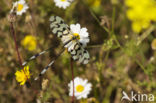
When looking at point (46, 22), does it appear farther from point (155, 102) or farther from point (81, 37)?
point (155, 102)

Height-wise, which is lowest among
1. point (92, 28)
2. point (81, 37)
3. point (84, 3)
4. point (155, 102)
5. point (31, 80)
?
point (155, 102)

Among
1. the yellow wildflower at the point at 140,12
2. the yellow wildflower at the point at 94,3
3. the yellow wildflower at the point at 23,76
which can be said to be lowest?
the yellow wildflower at the point at 140,12

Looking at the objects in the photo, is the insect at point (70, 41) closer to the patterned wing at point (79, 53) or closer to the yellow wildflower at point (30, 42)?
the patterned wing at point (79, 53)

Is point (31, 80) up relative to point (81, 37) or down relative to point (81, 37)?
down

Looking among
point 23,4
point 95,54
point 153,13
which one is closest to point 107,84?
point 95,54

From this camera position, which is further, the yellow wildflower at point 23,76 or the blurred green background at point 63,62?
the blurred green background at point 63,62

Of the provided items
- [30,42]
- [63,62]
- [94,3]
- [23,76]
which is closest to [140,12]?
[23,76]

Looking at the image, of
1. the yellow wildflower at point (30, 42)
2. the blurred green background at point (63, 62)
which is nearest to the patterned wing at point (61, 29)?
the blurred green background at point (63, 62)

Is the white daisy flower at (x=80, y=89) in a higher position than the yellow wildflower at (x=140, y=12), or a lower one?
higher

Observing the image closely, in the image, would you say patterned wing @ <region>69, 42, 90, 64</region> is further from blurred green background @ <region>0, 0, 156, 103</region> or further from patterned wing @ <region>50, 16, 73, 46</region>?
blurred green background @ <region>0, 0, 156, 103</region>

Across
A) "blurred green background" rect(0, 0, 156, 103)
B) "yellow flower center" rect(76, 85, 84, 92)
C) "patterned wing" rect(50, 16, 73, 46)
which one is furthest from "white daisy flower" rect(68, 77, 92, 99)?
"patterned wing" rect(50, 16, 73, 46)
